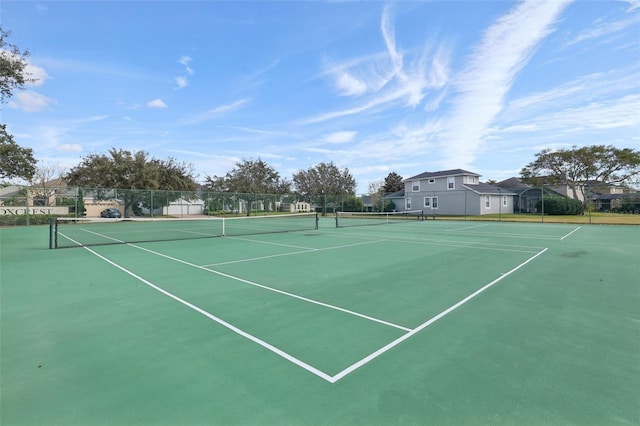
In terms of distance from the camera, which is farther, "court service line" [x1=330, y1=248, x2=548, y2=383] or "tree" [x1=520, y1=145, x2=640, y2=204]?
"tree" [x1=520, y1=145, x2=640, y2=204]

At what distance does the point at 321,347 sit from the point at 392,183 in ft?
199

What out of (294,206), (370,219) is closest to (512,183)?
(370,219)

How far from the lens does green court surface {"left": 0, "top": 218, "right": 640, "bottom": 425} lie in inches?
83.7

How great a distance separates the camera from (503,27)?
1259 centimetres

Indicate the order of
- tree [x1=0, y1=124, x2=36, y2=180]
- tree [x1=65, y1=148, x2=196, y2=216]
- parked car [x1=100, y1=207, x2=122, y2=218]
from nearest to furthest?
tree [x1=0, y1=124, x2=36, y2=180] < parked car [x1=100, y1=207, x2=122, y2=218] < tree [x1=65, y1=148, x2=196, y2=216]

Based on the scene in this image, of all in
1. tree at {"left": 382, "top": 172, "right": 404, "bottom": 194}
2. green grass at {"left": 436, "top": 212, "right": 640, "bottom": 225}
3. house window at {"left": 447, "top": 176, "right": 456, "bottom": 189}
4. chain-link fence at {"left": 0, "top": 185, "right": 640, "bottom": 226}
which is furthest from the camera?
tree at {"left": 382, "top": 172, "right": 404, "bottom": 194}

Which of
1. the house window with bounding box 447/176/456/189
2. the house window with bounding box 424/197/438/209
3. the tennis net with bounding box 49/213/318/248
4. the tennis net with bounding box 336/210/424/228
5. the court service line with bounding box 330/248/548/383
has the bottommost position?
the court service line with bounding box 330/248/548/383

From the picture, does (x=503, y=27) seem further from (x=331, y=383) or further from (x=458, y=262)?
(x=331, y=383)

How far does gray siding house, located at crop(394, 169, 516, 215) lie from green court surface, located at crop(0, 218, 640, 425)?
99.0 ft

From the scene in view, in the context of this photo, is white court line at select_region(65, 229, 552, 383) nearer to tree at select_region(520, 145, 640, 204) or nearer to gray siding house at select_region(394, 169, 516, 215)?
gray siding house at select_region(394, 169, 516, 215)

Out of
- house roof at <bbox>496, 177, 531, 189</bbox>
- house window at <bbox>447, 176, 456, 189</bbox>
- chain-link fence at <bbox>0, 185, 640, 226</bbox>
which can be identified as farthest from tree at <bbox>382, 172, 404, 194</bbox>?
house window at <bbox>447, 176, 456, 189</bbox>

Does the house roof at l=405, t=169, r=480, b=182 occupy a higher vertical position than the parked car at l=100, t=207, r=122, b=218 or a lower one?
higher

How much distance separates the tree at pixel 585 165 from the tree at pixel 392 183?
23845mm

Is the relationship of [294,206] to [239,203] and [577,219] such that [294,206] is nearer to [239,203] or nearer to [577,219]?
[239,203]
